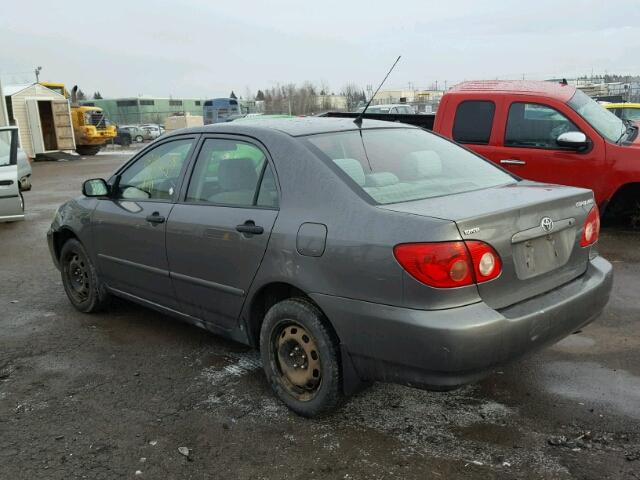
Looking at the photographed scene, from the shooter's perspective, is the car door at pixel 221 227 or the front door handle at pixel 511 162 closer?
the car door at pixel 221 227

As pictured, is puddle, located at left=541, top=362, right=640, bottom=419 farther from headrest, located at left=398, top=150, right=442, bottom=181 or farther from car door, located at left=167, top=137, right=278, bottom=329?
car door, located at left=167, top=137, right=278, bottom=329

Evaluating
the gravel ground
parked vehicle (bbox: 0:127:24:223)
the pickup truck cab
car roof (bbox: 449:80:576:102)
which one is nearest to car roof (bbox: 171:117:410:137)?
→ the gravel ground

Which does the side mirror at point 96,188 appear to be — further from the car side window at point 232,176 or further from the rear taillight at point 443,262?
the rear taillight at point 443,262

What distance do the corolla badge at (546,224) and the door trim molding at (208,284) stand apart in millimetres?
1693

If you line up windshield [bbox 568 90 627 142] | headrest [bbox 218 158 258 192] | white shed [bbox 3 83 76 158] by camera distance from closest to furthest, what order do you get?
headrest [bbox 218 158 258 192] → windshield [bbox 568 90 627 142] → white shed [bbox 3 83 76 158]

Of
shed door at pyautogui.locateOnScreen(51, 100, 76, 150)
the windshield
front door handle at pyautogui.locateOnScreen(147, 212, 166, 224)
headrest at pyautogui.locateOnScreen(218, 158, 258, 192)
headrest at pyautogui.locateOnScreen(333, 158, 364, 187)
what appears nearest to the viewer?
headrest at pyautogui.locateOnScreen(333, 158, 364, 187)

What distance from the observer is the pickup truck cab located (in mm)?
6488

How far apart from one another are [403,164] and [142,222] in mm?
1901

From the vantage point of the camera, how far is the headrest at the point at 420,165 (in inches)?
134

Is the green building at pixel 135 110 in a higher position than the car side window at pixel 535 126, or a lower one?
higher

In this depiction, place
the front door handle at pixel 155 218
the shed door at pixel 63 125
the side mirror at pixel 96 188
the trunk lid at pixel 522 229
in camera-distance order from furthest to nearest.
→ the shed door at pixel 63 125 < the side mirror at pixel 96 188 < the front door handle at pixel 155 218 < the trunk lid at pixel 522 229

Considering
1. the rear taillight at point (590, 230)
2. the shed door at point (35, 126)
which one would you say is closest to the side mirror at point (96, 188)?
the rear taillight at point (590, 230)

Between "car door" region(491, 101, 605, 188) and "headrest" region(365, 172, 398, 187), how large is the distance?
400 centimetres

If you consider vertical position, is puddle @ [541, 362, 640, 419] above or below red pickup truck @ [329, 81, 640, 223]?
below
